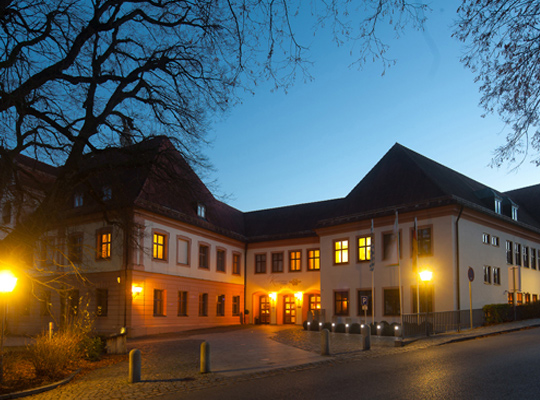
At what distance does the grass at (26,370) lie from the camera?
488 inches

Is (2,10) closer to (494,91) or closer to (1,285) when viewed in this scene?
(1,285)

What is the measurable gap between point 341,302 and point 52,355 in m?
24.0

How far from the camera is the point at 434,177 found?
1332 inches

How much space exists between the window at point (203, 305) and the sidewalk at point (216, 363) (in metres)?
14.8

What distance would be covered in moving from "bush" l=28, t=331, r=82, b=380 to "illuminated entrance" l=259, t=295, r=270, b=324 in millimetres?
29432

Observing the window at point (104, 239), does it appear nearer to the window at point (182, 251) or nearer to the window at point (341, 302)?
the window at point (182, 251)

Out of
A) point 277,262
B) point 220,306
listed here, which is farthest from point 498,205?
point 220,306

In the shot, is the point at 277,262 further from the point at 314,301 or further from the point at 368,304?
the point at 368,304

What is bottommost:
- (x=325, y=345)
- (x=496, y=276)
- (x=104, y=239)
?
(x=325, y=345)

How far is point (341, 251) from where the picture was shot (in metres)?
35.6

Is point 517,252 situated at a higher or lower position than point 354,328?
higher

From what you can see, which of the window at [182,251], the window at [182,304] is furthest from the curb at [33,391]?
the window at [182,251]

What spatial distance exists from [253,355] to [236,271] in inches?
1025

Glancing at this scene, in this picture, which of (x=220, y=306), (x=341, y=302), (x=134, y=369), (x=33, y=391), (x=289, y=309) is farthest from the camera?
(x=289, y=309)
